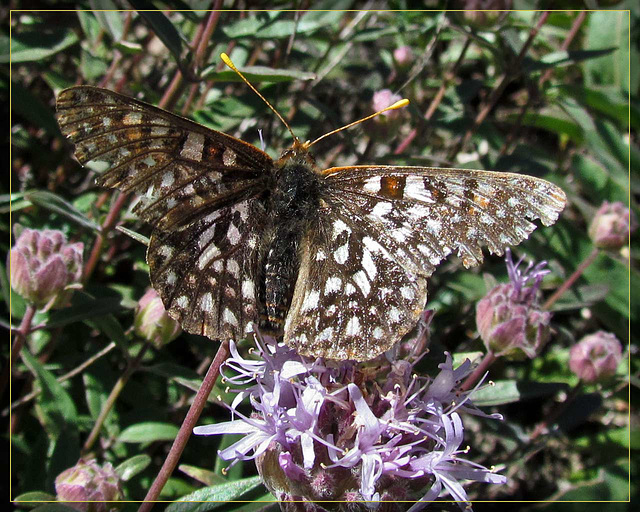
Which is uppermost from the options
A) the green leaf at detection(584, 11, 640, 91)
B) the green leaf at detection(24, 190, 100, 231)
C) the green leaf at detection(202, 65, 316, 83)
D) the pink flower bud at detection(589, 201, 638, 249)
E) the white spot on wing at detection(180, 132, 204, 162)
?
the green leaf at detection(584, 11, 640, 91)

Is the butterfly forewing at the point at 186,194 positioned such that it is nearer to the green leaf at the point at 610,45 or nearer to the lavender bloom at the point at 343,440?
the lavender bloom at the point at 343,440

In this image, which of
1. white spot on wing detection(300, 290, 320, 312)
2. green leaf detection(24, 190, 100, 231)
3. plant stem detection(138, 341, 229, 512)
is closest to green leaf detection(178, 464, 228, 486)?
plant stem detection(138, 341, 229, 512)

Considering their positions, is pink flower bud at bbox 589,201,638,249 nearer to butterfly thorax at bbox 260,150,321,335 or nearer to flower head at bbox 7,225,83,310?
butterfly thorax at bbox 260,150,321,335

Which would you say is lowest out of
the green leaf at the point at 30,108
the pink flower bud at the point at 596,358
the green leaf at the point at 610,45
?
the pink flower bud at the point at 596,358

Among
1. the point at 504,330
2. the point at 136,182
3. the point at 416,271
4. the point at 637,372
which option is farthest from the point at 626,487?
the point at 136,182

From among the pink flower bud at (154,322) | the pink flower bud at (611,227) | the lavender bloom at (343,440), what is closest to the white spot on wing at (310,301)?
the lavender bloom at (343,440)

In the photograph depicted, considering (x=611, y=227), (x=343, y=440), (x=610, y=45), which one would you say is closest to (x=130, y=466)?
(x=343, y=440)

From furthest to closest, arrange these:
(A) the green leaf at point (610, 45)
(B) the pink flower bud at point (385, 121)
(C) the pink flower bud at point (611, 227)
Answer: (A) the green leaf at point (610, 45) → (C) the pink flower bud at point (611, 227) → (B) the pink flower bud at point (385, 121)
